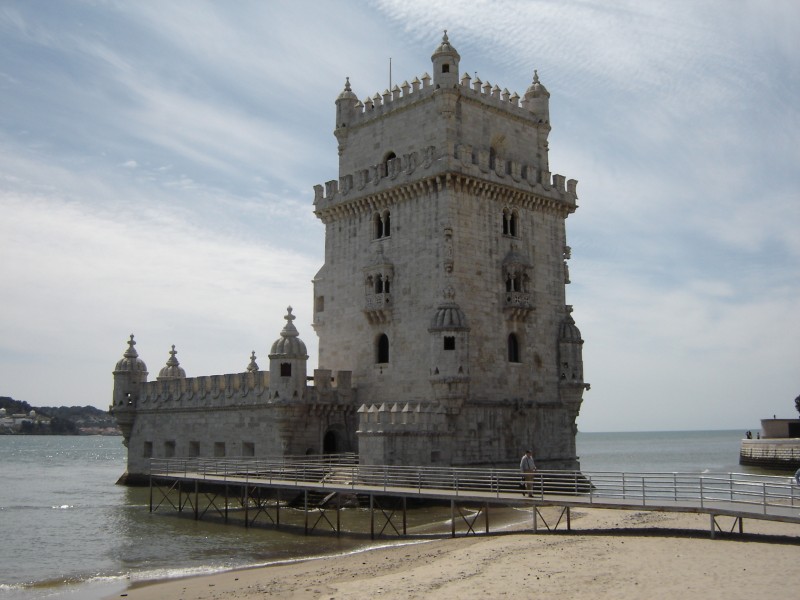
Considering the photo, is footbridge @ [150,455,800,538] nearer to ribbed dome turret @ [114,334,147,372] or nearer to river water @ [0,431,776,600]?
river water @ [0,431,776,600]

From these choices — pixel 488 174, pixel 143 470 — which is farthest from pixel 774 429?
pixel 143 470

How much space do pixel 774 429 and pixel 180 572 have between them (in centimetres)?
6222

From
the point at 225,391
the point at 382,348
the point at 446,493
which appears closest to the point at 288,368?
the point at 382,348

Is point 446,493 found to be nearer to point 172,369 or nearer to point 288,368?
point 288,368

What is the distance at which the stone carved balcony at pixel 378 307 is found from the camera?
38.3 meters

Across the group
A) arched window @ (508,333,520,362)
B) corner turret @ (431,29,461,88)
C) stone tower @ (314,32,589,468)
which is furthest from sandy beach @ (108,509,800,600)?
corner turret @ (431,29,461,88)

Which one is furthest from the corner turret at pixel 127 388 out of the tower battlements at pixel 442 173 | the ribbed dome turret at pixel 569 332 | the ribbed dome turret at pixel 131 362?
the ribbed dome turret at pixel 569 332

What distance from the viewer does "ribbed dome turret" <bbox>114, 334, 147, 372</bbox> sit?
51438mm

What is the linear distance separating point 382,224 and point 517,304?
294 inches

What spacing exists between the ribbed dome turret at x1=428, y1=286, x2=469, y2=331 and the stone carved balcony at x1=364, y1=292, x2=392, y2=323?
126 inches

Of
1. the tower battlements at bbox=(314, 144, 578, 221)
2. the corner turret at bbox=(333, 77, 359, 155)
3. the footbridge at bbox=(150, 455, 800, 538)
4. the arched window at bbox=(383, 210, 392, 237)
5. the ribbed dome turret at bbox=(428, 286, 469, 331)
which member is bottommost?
the footbridge at bbox=(150, 455, 800, 538)

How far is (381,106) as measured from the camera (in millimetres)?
40938

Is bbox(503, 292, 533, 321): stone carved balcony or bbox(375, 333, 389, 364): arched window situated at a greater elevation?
bbox(503, 292, 533, 321): stone carved balcony

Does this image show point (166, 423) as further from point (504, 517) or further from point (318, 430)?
point (504, 517)
